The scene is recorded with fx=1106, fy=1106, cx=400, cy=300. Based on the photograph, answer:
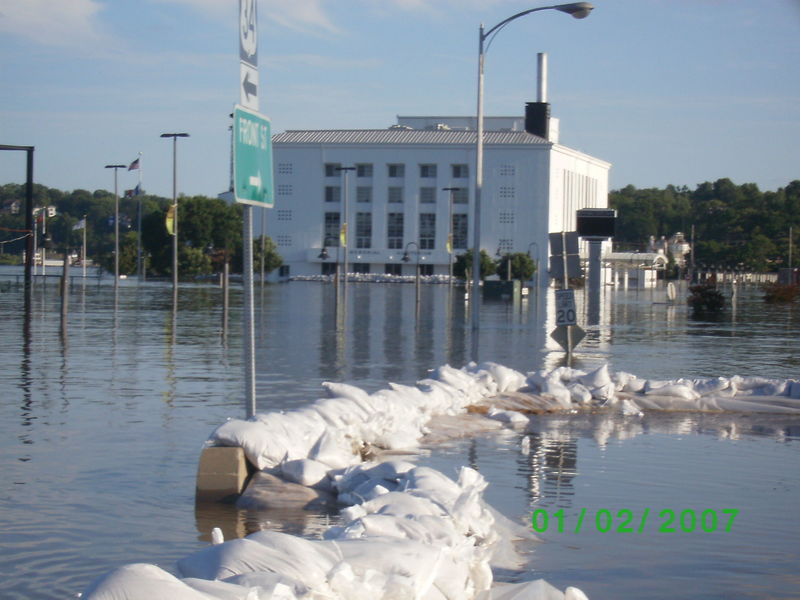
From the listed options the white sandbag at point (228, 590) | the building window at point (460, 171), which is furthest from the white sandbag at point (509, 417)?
the building window at point (460, 171)

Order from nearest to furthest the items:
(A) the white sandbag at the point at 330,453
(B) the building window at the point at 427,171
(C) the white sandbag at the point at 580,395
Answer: (A) the white sandbag at the point at 330,453, (C) the white sandbag at the point at 580,395, (B) the building window at the point at 427,171

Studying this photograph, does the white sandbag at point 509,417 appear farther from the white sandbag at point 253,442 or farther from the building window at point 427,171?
the building window at point 427,171

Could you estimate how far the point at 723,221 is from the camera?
14938 cm

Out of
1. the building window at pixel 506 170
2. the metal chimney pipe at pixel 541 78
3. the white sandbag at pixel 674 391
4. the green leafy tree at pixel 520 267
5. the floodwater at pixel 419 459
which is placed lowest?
the floodwater at pixel 419 459

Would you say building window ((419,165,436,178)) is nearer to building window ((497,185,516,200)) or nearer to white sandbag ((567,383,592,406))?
building window ((497,185,516,200))

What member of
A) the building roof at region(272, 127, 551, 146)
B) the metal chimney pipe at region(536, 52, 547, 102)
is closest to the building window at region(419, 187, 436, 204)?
the building roof at region(272, 127, 551, 146)

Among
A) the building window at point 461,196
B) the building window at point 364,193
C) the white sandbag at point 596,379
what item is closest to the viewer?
the white sandbag at point 596,379

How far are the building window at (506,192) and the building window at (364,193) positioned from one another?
1521cm

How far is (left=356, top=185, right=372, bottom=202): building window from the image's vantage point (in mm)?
125625

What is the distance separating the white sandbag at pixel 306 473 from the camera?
8.33 m

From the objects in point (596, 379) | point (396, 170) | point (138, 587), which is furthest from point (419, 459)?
point (396, 170)

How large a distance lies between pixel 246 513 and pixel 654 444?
4950mm

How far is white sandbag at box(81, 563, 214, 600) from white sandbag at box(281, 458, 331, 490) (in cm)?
385

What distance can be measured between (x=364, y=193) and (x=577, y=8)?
10183 centimetres
